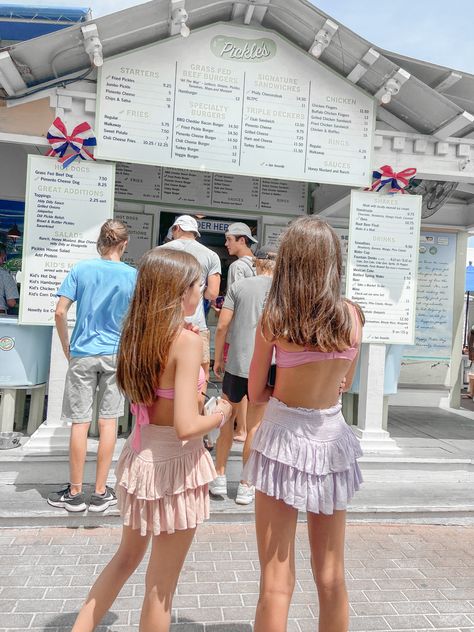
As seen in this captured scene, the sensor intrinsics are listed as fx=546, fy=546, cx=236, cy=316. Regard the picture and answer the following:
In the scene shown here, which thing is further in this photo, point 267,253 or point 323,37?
point 323,37

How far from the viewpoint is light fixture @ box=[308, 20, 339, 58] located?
425 cm

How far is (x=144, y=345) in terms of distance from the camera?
1.84 metres

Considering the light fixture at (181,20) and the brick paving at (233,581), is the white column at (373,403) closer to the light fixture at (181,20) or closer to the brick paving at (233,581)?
the brick paving at (233,581)

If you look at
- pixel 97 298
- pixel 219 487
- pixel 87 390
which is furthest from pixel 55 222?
pixel 219 487

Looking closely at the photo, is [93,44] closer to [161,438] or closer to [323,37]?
[323,37]

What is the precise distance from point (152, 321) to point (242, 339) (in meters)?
1.90

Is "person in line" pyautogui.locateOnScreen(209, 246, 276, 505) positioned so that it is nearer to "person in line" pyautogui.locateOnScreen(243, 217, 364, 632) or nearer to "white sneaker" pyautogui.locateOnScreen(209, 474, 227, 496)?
"white sneaker" pyautogui.locateOnScreen(209, 474, 227, 496)

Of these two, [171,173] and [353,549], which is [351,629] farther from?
[171,173]

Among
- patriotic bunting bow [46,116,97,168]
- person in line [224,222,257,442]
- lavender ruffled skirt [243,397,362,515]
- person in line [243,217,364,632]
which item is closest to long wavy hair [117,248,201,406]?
person in line [243,217,364,632]

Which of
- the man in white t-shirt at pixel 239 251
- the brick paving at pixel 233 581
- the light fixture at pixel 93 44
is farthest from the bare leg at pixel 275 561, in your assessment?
the light fixture at pixel 93 44

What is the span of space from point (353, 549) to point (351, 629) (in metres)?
0.88

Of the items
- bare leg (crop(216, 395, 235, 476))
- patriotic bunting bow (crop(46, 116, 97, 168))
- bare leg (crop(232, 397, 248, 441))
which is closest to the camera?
bare leg (crop(216, 395, 235, 476))

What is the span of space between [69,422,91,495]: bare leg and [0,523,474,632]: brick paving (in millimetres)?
280

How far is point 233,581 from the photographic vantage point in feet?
9.22
